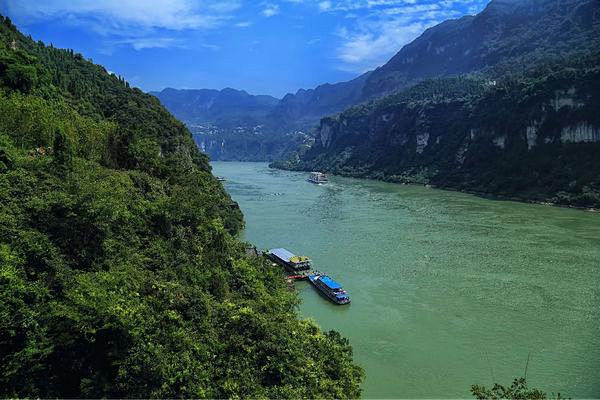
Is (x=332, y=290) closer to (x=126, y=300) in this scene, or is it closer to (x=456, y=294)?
(x=456, y=294)

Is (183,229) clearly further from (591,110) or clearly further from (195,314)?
(591,110)

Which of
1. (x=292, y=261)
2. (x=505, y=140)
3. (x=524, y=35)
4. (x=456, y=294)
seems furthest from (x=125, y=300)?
(x=524, y=35)

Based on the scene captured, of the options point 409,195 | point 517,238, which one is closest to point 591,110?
point 409,195

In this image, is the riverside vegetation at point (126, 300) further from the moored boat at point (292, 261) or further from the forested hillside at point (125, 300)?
the moored boat at point (292, 261)

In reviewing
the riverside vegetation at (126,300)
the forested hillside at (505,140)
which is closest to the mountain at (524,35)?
the forested hillside at (505,140)

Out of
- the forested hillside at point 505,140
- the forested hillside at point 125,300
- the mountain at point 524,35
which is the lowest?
the forested hillside at point 125,300

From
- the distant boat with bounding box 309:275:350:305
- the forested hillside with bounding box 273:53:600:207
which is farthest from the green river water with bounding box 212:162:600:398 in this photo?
the forested hillside with bounding box 273:53:600:207
